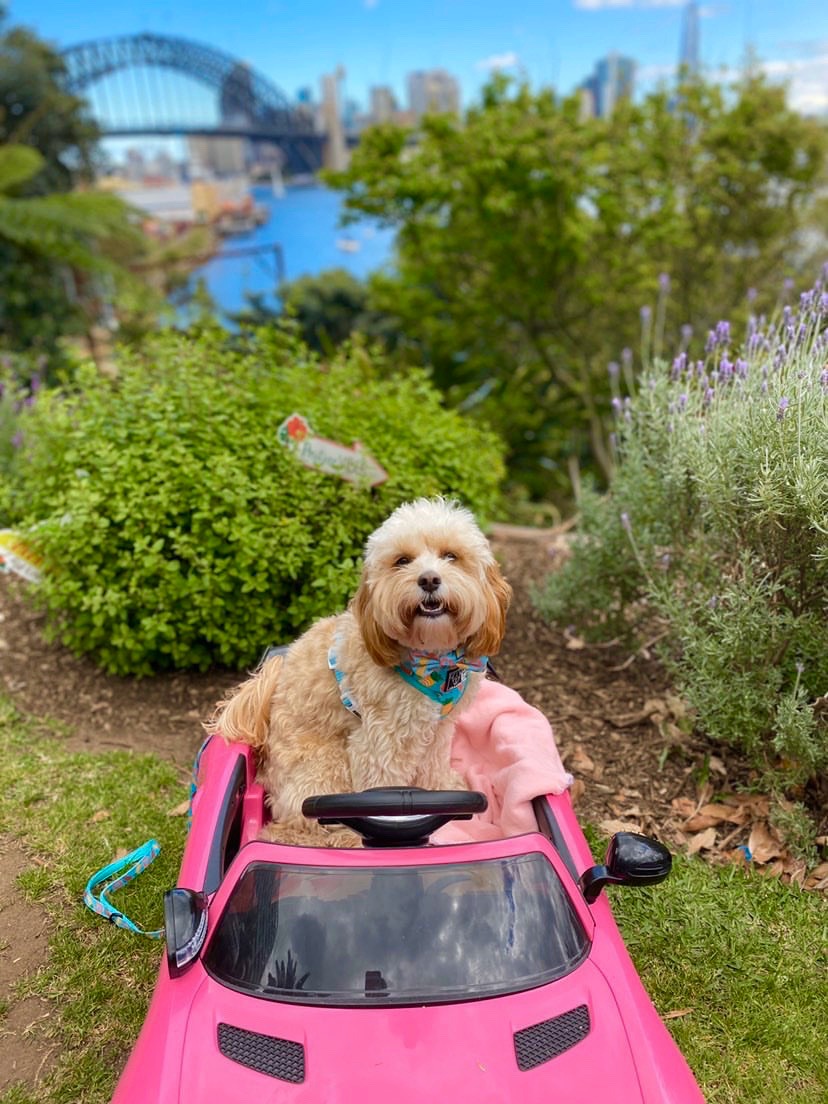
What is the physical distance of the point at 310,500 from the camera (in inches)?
154

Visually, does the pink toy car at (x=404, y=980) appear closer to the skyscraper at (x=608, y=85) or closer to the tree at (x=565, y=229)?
the tree at (x=565, y=229)

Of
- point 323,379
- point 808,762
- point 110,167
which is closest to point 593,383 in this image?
point 323,379

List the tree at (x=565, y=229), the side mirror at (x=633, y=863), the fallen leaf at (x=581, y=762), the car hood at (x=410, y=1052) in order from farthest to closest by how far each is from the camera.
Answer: the tree at (x=565, y=229)
the fallen leaf at (x=581, y=762)
the side mirror at (x=633, y=863)
the car hood at (x=410, y=1052)

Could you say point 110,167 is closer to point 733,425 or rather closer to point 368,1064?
point 733,425

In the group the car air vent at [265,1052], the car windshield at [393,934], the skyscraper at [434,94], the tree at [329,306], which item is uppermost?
the skyscraper at [434,94]

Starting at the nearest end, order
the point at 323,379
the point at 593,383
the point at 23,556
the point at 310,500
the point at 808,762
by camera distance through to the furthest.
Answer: the point at 808,762 < the point at 310,500 < the point at 23,556 < the point at 323,379 < the point at 593,383

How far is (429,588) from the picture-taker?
7.64 ft

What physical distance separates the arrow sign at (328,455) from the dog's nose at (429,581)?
1.61 m

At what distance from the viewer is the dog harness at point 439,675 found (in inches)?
98.0

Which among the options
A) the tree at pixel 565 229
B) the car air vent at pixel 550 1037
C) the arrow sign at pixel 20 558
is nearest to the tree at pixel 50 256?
the tree at pixel 565 229

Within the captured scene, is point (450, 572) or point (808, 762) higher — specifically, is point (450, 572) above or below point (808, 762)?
above

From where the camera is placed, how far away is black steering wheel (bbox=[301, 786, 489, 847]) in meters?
1.96

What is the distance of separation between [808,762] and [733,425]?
1.29 meters

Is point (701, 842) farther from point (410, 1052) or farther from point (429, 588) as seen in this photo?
point (410, 1052)
